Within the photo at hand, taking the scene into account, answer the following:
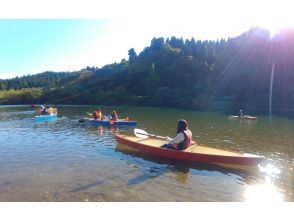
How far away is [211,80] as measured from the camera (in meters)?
84.1

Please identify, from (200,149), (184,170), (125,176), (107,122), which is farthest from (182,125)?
(107,122)

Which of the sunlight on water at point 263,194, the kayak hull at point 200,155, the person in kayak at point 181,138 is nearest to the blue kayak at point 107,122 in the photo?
the kayak hull at point 200,155

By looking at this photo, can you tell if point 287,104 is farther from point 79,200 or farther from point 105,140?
point 79,200

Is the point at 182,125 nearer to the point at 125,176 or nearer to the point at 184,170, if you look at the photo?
the point at 184,170

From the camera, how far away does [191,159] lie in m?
15.2

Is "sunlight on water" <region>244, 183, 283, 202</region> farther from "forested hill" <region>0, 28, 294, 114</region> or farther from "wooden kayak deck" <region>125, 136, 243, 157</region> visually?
"forested hill" <region>0, 28, 294, 114</region>

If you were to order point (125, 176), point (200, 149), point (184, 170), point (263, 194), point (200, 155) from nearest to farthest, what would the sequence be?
point (263, 194) < point (125, 176) < point (184, 170) < point (200, 155) < point (200, 149)

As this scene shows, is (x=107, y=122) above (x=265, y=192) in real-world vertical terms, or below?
above

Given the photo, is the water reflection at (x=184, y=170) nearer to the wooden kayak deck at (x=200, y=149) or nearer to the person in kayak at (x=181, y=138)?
the wooden kayak deck at (x=200, y=149)

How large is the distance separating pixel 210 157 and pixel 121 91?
88.8 metres

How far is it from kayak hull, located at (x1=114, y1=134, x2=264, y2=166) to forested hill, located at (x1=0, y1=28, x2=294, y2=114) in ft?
165

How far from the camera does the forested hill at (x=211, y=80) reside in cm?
6994

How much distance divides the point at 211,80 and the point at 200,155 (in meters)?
71.9
